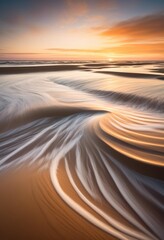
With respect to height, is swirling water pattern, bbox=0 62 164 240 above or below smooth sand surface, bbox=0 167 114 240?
above

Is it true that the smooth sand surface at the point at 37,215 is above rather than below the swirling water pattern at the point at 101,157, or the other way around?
below

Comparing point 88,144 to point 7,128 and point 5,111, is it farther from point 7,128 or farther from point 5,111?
point 5,111

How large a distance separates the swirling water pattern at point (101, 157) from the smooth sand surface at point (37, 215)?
8 centimetres

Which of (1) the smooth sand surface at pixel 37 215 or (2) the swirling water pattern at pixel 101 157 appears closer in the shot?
(1) the smooth sand surface at pixel 37 215

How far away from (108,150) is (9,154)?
1.44 m

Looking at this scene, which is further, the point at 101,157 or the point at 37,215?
the point at 101,157

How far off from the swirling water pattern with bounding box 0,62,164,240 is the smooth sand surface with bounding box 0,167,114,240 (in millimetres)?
80

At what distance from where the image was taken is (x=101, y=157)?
2.69m

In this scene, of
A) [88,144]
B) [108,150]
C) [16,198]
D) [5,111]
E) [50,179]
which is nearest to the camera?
[16,198]

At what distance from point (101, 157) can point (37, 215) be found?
1182mm

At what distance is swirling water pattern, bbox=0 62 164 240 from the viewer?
5.80 feet

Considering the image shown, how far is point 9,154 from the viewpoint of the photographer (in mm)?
2836

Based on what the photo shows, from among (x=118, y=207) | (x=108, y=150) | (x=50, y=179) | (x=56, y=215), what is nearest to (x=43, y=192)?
(x=50, y=179)

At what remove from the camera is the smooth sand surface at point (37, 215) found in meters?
1.61
